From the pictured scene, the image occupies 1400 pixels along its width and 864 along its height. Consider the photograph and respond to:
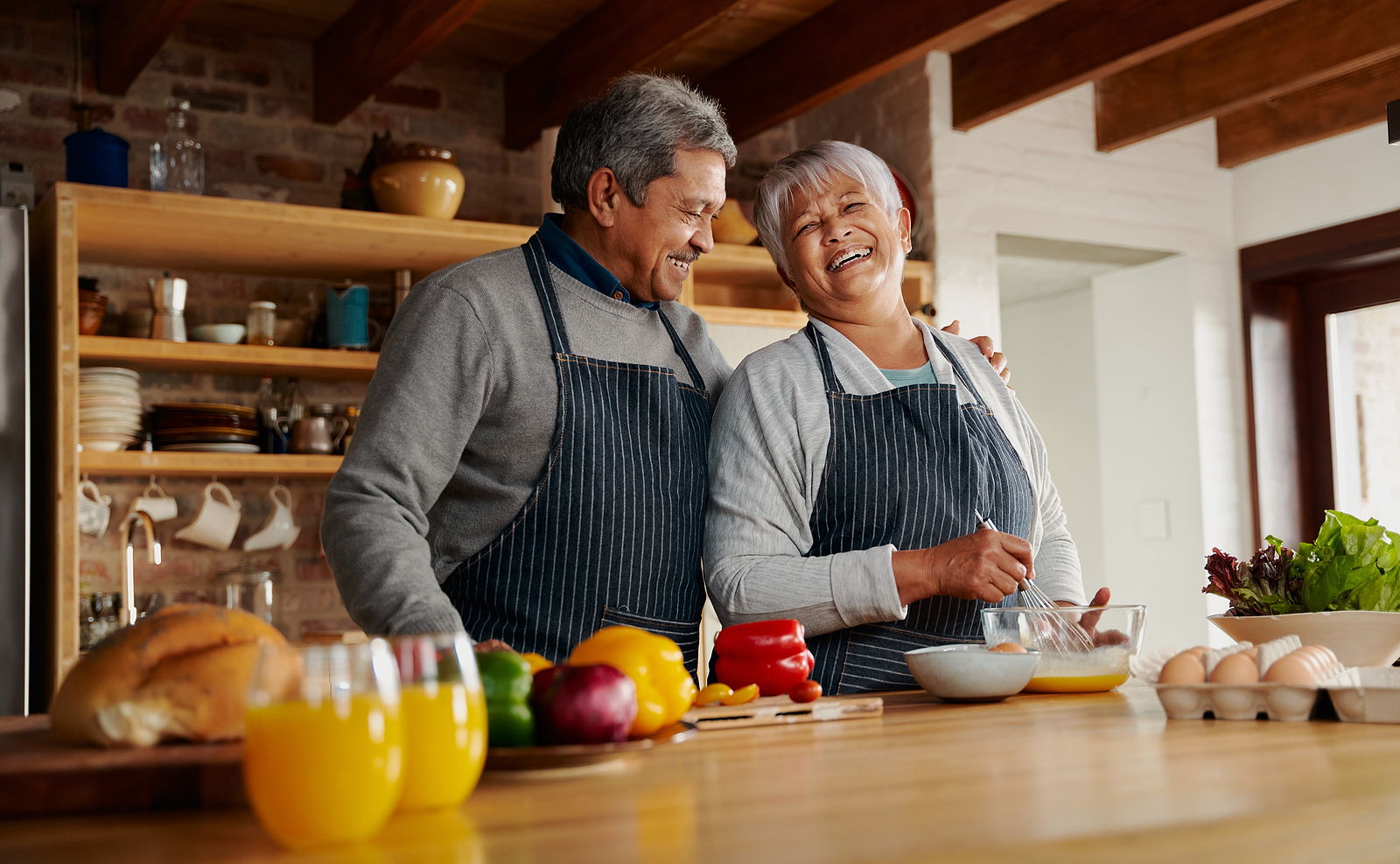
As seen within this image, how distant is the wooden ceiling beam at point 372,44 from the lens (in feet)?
11.4

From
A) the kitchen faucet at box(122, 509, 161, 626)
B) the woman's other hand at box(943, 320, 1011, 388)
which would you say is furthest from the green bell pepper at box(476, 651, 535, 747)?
the kitchen faucet at box(122, 509, 161, 626)

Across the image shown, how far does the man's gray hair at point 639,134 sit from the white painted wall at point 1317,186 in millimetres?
3320

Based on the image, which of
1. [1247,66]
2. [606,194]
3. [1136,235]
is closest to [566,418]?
[606,194]

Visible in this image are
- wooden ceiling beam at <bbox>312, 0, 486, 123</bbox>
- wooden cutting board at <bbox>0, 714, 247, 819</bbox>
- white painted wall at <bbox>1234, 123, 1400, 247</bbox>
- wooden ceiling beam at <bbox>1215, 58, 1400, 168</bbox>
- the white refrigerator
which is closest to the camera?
A: wooden cutting board at <bbox>0, 714, 247, 819</bbox>

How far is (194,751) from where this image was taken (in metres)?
0.92

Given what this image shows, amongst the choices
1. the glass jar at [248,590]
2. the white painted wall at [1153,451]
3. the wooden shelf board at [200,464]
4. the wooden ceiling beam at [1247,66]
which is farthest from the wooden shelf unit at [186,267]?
the white painted wall at [1153,451]

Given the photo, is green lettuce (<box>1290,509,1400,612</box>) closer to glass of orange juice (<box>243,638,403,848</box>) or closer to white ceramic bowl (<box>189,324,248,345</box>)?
glass of orange juice (<box>243,638,403,848</box>)

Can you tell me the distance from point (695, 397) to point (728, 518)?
0.26 meters

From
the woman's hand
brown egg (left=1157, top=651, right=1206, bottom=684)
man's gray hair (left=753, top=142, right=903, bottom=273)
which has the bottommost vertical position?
brown egg (left=1157, top=651, right=1206, bottom=684)

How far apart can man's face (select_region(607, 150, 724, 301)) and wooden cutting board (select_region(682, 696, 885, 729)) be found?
2.62 ft

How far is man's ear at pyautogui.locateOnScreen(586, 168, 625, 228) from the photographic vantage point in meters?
2.01

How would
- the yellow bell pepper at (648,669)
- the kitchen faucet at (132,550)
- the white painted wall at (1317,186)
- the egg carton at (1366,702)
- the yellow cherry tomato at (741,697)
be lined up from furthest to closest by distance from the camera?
the white painted wall at (1317,186) < the kitchen faucet at (132,550) < the yellow cherry tomato at (741,697) < the egg carton at (1366,702) < the yellow bell pepper at (648,669)

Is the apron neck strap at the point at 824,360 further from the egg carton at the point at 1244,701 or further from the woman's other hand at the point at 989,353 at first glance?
the egg carton at the point at 1244,701

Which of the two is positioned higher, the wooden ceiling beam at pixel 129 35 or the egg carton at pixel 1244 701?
the wooden ceiling beam at pixel 129 35
